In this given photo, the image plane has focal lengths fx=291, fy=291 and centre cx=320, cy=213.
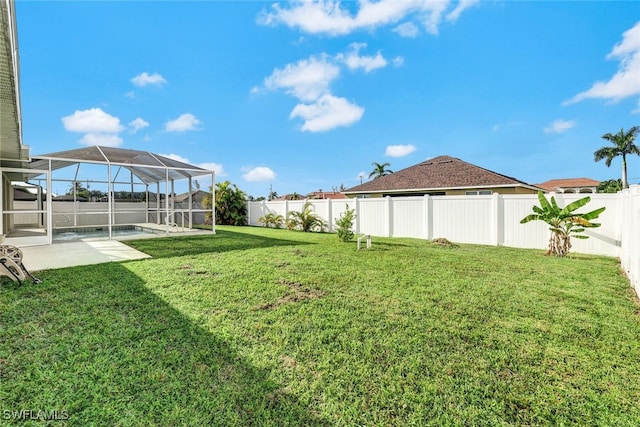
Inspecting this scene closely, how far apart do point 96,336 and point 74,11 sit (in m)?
12.2

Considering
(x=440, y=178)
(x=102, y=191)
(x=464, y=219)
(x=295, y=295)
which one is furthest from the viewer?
(x=440, y=178)

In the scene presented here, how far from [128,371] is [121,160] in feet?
39.5

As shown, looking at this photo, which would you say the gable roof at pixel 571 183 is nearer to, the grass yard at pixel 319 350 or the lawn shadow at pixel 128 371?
the grass yard at pixel 319 350

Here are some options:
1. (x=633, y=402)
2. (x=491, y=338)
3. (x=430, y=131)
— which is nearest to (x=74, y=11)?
(x=491, y=338)

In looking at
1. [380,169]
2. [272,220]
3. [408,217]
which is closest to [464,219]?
[408,217]

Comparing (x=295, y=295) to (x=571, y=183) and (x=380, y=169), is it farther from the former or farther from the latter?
(x=571, y=183)

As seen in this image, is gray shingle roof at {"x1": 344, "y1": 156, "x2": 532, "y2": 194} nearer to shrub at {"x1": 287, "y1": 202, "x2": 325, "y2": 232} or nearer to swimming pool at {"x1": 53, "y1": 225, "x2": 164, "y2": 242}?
shrub at {"x1": 287, "y1": 202, "x2": 325, "y2": 232}

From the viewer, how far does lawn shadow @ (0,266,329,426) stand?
2.30 metres

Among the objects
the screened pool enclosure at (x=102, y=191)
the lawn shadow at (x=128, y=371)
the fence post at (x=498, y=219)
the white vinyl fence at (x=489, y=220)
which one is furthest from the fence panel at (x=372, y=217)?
the lawn shadow at (x=128, y=371)

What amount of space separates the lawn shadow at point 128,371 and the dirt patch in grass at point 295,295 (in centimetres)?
104

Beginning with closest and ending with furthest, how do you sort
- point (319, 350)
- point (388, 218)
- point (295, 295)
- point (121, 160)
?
point (319, 350), point (295, 295), point (121, 160), point (388, 218)

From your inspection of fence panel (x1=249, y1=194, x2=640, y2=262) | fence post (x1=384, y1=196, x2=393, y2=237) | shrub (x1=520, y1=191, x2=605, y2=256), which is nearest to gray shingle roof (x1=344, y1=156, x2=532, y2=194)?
fence post (x1=384, y1=196, x2=393, y2=237)

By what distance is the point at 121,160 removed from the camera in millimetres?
12211

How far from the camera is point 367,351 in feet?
10.3
